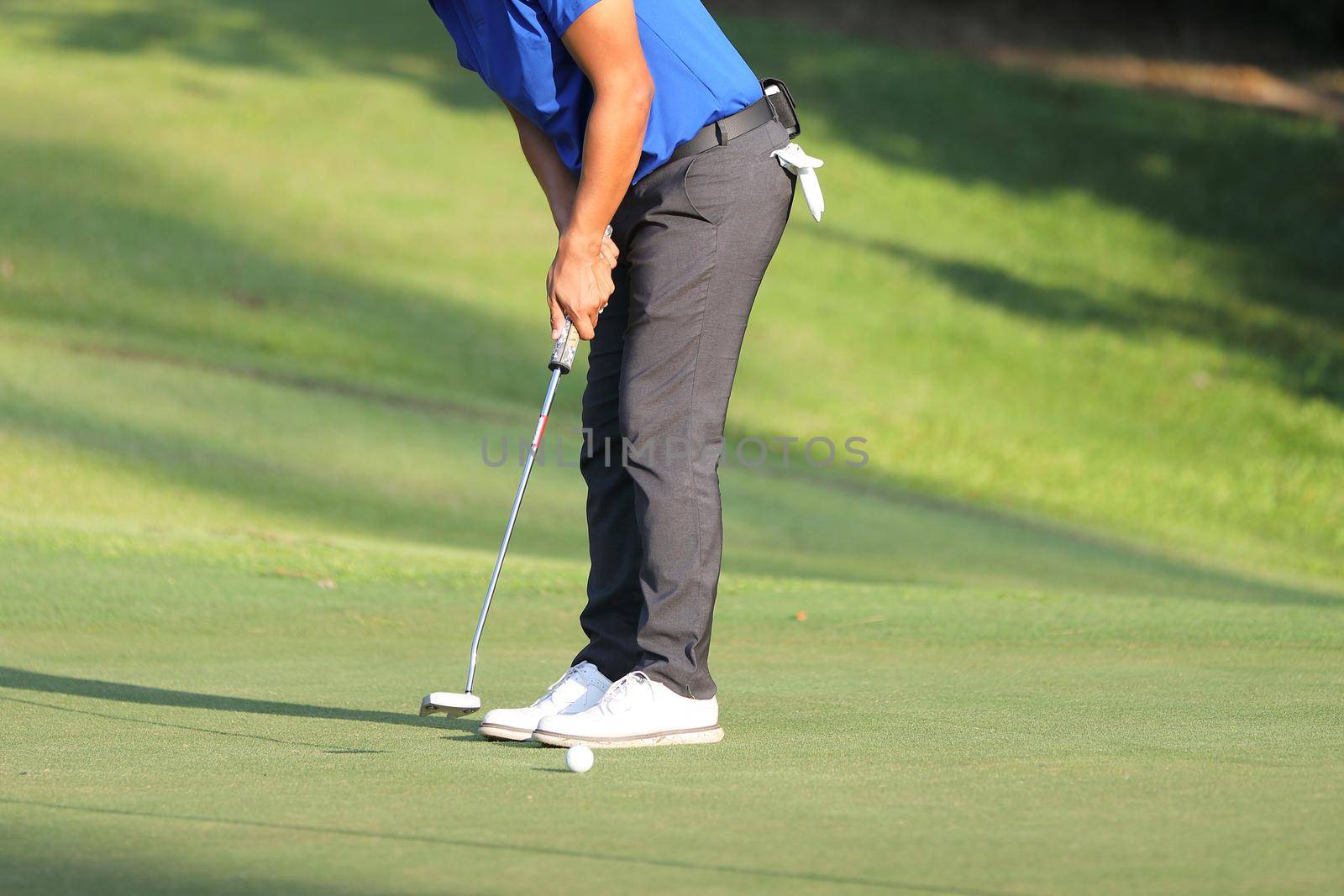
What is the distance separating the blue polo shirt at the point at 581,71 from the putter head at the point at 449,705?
3.31ft

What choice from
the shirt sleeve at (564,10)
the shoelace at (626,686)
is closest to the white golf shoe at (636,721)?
the shoelace at (626,686)

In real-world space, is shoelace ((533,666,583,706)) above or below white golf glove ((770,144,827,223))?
below

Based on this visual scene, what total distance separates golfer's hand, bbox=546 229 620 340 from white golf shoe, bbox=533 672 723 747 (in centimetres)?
66

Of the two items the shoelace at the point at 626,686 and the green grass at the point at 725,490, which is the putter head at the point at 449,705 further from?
the shoelace at the point at 626,686

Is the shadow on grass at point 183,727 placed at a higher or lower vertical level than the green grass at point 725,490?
lower

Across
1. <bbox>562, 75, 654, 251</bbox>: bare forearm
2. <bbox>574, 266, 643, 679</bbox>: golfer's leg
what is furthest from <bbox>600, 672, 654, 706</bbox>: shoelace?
<bbox>562, 75, 654, 251</bbox>: bare forearm

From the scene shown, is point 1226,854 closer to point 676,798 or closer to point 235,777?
point 676,798

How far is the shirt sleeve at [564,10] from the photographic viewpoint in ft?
9.34

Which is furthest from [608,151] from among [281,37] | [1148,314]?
[281,37]

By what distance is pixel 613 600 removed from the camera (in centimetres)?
336

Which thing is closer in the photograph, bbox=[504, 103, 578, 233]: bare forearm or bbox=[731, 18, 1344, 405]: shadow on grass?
bbox=[504, 103, 578, 233]: bare forearm

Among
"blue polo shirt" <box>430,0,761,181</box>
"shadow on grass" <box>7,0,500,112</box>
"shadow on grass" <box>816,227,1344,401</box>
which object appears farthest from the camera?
"shadow on grass" <box>7,0,500,112</box>

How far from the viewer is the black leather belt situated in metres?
3.10

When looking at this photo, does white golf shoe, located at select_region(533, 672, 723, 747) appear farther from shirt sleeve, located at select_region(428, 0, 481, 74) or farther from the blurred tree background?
the blurred tree background
